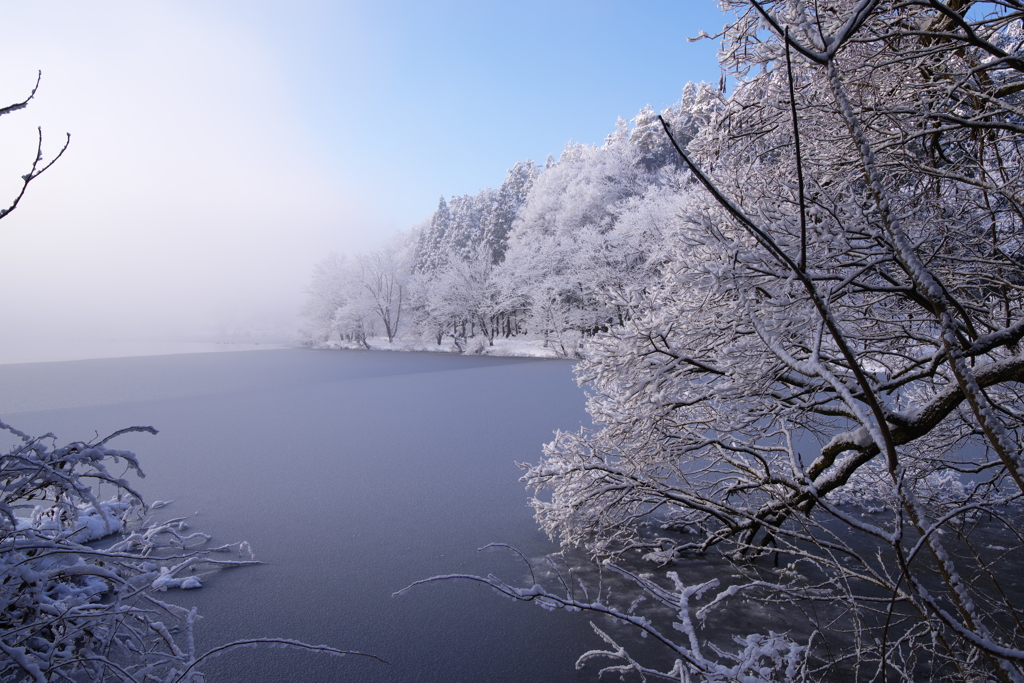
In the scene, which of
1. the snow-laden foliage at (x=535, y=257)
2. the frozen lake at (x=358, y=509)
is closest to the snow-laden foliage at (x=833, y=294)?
the frozen lake at (x=358, y=509)

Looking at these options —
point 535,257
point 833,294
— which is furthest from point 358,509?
point 535,257

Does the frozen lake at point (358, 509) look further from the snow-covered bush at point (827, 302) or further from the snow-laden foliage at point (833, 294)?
the snow-laden foliage at point (833, 294)

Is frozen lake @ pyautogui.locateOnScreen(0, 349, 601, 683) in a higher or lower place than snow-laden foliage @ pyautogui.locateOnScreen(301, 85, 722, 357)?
lower

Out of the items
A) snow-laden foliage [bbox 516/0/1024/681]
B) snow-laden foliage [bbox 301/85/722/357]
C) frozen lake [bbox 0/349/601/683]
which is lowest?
frozen lake [bbox 0/349/601/683]

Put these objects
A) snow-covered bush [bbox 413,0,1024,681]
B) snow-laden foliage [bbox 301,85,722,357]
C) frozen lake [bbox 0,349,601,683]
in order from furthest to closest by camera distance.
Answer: snow-laden foliage [bbox 301,85,722,357]
frozen lake [bbox 0,349,601,683]
snow-covered bush [bbox 413,0,1024,681]

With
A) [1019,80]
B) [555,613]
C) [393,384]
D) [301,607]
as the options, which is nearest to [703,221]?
[1019,80]

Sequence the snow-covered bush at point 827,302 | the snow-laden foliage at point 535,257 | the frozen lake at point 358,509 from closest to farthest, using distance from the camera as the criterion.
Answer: the snow-covered bush at point 827,302
the frozen lake at point 358,509
the snow-laden foliage at point 535,257

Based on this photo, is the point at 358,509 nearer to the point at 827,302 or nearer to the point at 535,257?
the point at 827,302

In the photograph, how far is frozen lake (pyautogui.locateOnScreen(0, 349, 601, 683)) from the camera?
3.20 meters

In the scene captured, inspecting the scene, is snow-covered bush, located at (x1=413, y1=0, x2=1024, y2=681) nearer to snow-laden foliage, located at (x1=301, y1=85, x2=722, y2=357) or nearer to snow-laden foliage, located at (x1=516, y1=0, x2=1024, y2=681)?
snow-laden foliage, located at (x1=516, y1=0, x2=1024, y2=681)

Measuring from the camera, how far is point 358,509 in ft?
18.4

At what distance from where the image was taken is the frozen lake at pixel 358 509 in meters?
3.20

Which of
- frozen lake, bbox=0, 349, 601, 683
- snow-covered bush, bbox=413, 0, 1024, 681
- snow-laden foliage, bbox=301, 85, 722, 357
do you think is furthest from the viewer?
snow-laden foliage, bbox=301, 85, 722, 357

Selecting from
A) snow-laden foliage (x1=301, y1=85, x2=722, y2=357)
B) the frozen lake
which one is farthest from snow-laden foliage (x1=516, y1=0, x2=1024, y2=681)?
snow-laden foliage (x1=301, y1=85, x2=722, y2=357)
